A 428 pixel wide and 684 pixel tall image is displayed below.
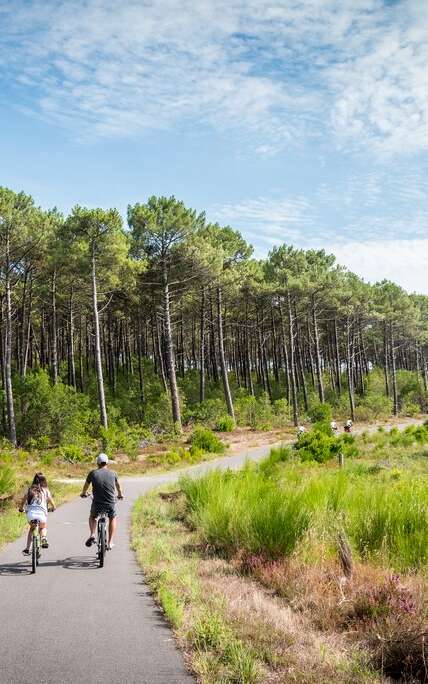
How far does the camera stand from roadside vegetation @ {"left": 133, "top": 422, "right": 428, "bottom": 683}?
16.9ft

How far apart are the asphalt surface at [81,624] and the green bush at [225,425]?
88.8ft

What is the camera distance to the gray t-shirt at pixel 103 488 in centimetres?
962

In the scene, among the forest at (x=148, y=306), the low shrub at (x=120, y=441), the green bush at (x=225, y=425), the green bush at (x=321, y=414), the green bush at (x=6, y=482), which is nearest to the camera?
the green bush at (x=6, y=482)

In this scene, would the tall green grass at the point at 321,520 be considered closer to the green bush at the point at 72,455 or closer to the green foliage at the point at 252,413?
the green bush at the point at 72,455

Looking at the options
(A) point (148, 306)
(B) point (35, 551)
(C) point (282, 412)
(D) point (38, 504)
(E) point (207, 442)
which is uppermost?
(A) point (148, 306)

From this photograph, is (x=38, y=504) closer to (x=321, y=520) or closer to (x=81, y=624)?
(x=81, y=624)

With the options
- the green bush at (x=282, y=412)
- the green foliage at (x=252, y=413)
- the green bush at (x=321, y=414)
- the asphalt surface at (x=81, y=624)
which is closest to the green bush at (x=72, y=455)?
the asphalt surface at (x=81, y=624)

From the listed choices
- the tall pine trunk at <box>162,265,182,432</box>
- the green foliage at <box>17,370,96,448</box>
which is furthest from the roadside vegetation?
the tall pine trunk at <box>162,265,182,432</box>

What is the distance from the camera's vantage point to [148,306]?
144ft

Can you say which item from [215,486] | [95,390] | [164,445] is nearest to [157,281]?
[95,390]

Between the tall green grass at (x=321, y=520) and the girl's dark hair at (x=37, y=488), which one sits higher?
the girl's dark hair at (x=37, y=488)

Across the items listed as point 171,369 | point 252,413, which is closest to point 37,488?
point 171,369

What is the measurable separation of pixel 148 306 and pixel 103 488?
1366 inches

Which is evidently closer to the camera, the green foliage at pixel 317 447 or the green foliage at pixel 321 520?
the green foliage at pixel 321 520
